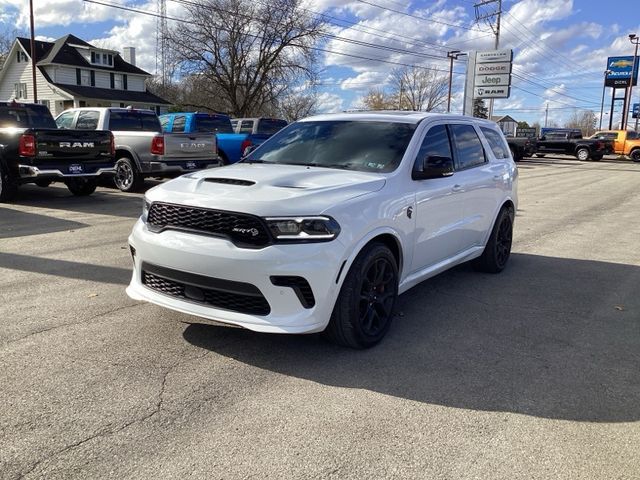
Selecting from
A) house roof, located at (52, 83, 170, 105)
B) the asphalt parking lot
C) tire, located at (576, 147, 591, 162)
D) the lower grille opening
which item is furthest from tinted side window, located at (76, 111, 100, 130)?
house roof, located at (52, 83, 170, 105)

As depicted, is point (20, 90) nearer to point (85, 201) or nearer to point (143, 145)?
point (143, 145)

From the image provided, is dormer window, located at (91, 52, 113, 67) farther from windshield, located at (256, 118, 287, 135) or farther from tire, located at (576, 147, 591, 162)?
tire, located at (576, 147, 591, 162)

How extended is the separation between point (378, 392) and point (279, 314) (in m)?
0.80

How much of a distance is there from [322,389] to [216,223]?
1.29 m

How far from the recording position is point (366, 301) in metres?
4.03

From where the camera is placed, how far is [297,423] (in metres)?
3.08

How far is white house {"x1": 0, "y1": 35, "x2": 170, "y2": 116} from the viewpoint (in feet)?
150

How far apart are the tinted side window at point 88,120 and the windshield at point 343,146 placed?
8814 millimetres

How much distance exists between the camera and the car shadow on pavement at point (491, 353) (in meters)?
3.48

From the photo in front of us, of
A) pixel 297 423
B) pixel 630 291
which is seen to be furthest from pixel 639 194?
pixel 297 423

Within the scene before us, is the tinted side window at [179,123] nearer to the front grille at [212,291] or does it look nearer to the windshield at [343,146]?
the windshield at [343,146]

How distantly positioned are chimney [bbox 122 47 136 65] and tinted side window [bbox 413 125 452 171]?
57860 millimetres

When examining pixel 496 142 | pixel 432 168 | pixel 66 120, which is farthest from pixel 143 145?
pixel 432 168

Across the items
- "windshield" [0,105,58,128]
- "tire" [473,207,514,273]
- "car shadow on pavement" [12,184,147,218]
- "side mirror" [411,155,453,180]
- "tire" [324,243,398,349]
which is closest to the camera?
"tire" [324,243,398,349]
